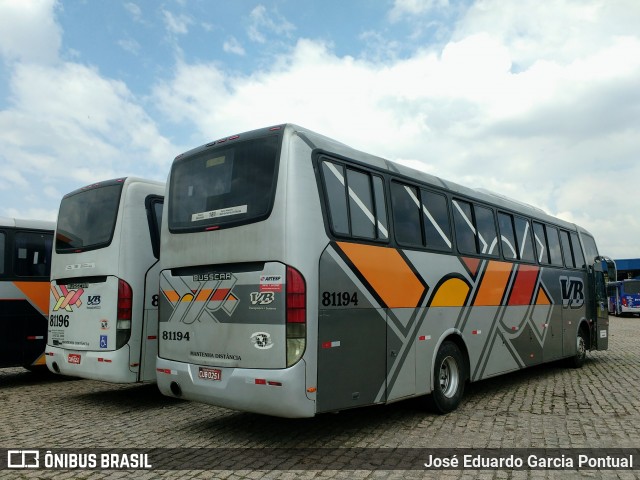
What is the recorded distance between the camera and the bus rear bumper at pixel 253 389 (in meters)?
5.41

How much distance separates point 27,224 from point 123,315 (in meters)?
4.31

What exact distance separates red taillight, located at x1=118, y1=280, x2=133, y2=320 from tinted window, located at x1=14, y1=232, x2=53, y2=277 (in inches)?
146

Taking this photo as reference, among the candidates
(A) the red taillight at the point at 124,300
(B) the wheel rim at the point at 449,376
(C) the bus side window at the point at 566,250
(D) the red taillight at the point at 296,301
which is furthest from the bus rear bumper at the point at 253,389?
(C) the bus side window at the point at 566,250

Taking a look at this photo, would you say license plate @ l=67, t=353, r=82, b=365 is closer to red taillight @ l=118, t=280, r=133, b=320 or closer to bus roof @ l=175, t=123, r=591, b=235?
red taillight @ l=118, t=280, r=133, b=320

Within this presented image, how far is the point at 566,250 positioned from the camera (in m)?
12.4

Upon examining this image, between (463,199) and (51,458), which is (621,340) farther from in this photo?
(51,458)

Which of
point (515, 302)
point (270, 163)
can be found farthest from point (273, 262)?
point (515, 302)

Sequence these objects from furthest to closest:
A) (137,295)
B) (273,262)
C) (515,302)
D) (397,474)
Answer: (515,302), (137,295), (273,262), (397,474)

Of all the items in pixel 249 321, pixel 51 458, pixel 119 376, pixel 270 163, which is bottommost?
pixel 51 458

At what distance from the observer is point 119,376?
7766mm

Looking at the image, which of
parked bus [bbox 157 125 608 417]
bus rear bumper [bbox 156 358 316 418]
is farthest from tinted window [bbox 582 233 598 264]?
bus rear bumper [bbox 156 358 316 418]

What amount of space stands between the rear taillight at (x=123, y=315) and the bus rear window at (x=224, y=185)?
1528mm

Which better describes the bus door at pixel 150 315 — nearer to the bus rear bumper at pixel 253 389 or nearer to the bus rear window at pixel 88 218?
the bus rear window at pixel 88 218

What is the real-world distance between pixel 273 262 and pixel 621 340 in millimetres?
18381
